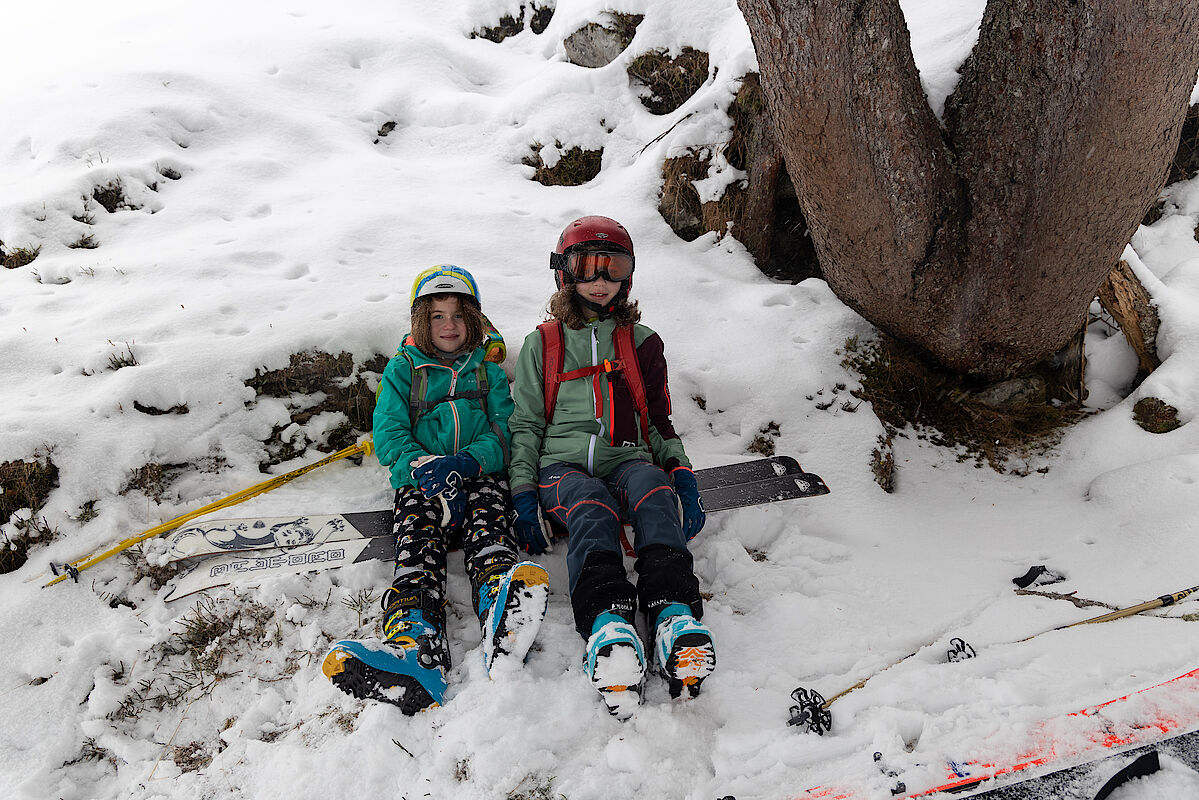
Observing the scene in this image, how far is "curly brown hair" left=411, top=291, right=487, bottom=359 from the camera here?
12.1 feet

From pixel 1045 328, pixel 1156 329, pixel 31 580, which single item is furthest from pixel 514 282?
pixel 1156 329

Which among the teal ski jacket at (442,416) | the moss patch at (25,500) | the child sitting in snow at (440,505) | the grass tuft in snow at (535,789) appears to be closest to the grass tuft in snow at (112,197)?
the moss patch at (25,500)

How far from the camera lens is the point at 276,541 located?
3.31 m

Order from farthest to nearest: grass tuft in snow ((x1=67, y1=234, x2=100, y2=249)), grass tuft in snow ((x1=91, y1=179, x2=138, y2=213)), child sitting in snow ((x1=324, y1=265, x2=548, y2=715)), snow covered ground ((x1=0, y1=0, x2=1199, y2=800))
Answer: grass tuft in snow ((x1=91, y1=179, x2=138, y2=213))
grass tuft in snow ((x1=67, y1=234, x2=100, y2=249))
child sitting in snow ((x1=324, y1=265, x2=548, y2=715))
snow covered ground ((x1=0, y1=0, x2=1199, y2=800))

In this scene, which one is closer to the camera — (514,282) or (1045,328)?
(1045,328)

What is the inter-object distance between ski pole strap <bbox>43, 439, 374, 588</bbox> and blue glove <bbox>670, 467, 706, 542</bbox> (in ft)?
6.45

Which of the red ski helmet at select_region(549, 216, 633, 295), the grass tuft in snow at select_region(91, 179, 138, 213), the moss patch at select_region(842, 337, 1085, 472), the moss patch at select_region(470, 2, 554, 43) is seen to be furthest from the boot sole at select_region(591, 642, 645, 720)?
the moss patch at select_region(470, 2, 554, 43)

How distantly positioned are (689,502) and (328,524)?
2.00 m

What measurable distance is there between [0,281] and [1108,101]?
7565 millimetres

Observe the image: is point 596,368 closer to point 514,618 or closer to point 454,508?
point 454,508

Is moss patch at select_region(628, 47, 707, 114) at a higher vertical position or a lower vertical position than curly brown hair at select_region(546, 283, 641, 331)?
higher

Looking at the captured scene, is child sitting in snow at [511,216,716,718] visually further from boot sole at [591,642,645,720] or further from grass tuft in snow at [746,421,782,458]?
grass tuft in snow at [746,421,782,458]

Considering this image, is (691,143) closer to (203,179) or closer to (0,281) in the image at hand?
(203,179)

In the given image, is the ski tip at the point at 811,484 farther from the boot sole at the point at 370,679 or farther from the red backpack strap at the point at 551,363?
the boot sole at the point at 370,679
